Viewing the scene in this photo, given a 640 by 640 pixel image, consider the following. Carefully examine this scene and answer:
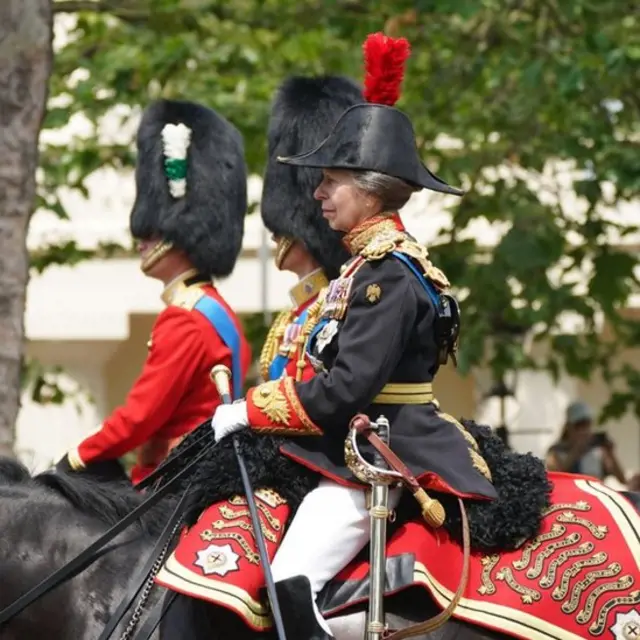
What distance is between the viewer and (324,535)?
4641 millimetres

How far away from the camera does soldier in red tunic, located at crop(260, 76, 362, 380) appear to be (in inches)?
255

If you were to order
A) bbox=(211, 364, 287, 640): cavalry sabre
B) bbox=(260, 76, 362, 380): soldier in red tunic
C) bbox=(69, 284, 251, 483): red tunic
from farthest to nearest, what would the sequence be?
bbox=(260, 76, 362, 380): soldier in red tunic → bbox=(69, 284, 251, 483): red tunic → bbox=(211, 364, 287, 640): cavalry sabre

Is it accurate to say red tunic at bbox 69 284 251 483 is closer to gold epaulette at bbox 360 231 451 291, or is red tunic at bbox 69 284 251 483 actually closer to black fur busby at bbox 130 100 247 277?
black fur busby at bbox 130 100 247 277

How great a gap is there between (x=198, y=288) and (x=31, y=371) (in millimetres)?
5591

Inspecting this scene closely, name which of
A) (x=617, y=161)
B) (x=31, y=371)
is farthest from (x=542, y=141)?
(x=31, y=371)

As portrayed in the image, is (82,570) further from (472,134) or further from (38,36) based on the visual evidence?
(472,134)

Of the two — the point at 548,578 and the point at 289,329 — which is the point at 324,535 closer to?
the point at 548,578

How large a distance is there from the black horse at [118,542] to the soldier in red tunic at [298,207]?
54.8 inches

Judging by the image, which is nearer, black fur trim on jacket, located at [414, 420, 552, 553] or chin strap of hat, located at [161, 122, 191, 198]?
black fur trim on jacket, located at [414, 420, 552, 553]

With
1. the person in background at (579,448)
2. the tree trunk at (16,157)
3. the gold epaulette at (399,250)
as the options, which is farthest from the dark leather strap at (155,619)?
the person in background at (579,448)

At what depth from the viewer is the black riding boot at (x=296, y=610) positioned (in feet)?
14.9

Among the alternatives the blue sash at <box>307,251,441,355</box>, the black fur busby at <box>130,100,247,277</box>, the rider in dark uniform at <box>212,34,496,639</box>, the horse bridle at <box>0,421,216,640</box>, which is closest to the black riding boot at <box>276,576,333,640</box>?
the rider in dark uniform at <box>212,34,496,639</box>

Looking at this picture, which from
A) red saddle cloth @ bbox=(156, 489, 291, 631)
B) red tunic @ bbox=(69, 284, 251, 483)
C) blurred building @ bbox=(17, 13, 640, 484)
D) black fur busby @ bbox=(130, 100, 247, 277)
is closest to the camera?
red saddle cloth @ bbox=(156, 489, 291, 631)

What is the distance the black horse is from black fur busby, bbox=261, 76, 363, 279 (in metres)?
1.68
